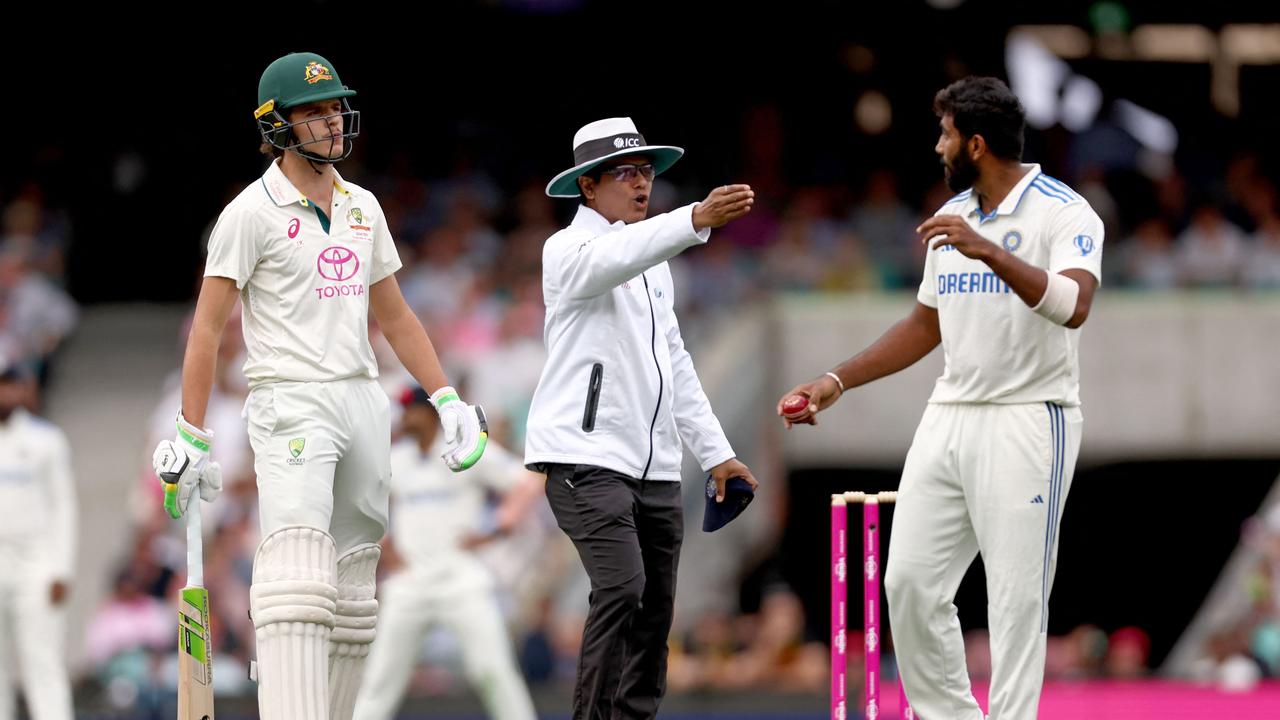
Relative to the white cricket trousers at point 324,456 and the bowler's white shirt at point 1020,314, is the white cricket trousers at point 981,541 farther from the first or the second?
the white cricket trousers at point 324,456

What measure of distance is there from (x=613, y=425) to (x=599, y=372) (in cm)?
17

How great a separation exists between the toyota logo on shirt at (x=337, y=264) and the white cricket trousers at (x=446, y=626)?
3708 millimetres

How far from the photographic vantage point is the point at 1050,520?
5848mm

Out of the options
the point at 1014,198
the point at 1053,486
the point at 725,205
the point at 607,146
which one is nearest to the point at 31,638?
the point at 607,146

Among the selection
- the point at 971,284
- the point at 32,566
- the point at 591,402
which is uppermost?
the point at 971,284

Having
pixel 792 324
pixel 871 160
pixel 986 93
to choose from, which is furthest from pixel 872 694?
pixel 871 160

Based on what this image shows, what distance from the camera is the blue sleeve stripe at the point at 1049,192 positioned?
586 cm

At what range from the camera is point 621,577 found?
6008 mm

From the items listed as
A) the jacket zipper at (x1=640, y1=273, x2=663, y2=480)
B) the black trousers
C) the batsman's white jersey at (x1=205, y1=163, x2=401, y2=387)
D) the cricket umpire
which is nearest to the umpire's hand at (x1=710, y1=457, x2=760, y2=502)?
the cricket umpire

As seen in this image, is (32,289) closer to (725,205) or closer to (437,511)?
(437,511)

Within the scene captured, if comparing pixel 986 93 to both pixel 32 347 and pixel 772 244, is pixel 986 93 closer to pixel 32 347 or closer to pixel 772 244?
pixel 772 244

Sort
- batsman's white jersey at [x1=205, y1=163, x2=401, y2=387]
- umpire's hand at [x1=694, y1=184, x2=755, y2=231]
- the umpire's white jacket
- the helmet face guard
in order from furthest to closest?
the umpire's white jacket
the helmet face guard
batsman's white jersey at [x1=205, y1=163, x2=401, y2=387]
umpire's hand at [x1=694, y1=184, x2=755, y2=231]

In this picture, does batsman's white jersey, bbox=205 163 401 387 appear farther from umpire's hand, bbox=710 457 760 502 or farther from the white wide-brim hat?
umpire's hand, bbox=710 457 760 502

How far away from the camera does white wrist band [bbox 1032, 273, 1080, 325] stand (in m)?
5.52
